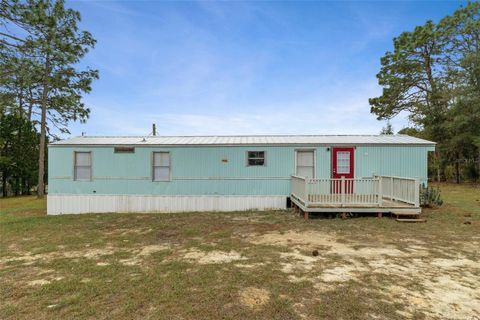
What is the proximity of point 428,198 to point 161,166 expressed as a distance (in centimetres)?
1130

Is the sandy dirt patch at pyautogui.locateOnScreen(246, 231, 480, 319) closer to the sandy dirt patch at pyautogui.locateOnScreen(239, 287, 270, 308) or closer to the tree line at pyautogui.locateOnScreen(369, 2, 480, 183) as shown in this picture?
the sandy dirt patch at pyautogui.locateOnScreen(239, 287, 270, 308)

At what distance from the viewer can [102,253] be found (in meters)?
5.46

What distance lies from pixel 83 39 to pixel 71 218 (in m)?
13.8

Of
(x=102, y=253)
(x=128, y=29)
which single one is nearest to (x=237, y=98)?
(x=128, y=29)

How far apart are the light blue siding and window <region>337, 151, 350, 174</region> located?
80 cm

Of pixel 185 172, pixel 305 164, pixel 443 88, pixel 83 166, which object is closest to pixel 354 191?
pixel 305 164

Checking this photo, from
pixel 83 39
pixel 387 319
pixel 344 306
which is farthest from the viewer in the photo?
pixel 83 39

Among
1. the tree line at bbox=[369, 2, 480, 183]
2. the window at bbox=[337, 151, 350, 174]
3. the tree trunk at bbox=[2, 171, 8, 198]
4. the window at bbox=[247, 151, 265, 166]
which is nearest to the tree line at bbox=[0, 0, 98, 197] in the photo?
the tree trunk at bbox=[2, 171, 8, 198]

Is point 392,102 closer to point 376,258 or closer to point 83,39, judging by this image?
point 376,258

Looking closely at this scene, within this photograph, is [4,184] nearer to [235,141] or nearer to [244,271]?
[235,141]

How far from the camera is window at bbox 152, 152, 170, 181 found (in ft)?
34.5

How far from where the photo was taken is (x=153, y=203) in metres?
10.5

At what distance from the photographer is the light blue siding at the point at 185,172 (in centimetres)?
1034

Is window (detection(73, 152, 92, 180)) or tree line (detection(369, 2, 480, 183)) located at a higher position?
tree line (detection(369, 2, 480, 183))
